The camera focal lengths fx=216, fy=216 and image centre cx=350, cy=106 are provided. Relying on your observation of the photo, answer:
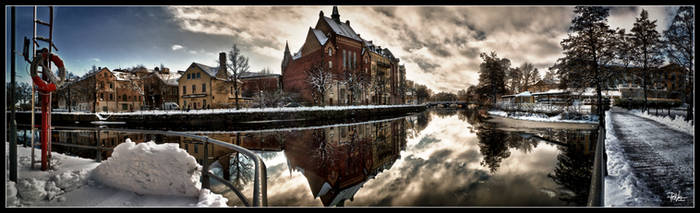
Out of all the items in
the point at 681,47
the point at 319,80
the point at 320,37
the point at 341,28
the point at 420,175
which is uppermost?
the point at 341,28

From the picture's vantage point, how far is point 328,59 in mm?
29641

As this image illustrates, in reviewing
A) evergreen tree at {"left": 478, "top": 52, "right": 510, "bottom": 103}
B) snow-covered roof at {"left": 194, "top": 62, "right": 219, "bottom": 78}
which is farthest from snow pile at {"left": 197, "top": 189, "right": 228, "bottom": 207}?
evergreen tree at {"left": 478, "top": 52, "right": 510, "bottom": 103}

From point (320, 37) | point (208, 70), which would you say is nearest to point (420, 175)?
point (208, 70)

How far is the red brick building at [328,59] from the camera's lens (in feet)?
96.3

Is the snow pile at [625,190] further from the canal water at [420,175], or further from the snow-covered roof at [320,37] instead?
the snow-covered roof at [320,37]

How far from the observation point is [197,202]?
253 cm

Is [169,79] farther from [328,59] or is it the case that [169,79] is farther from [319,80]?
[328,59]

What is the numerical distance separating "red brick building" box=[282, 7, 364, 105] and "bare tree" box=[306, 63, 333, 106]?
0.74m

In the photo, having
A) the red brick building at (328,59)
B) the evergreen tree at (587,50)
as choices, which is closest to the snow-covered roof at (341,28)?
the red brick building at (328,59)

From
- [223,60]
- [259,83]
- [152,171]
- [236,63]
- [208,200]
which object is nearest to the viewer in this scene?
[208,200]

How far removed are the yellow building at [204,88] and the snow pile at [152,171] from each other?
22564mm

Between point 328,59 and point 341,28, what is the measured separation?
24.6ft

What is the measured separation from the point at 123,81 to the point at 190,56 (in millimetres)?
10355
